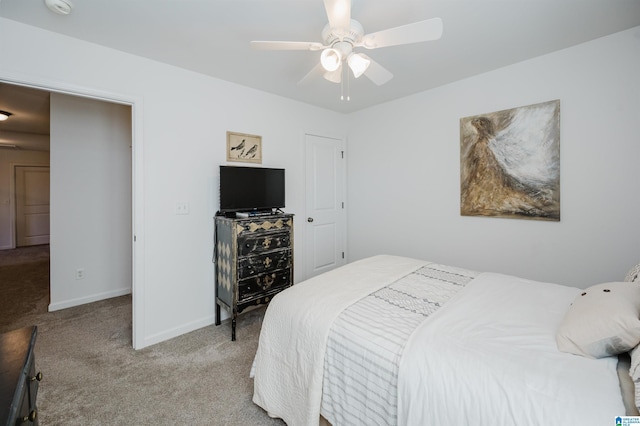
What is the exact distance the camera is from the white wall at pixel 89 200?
327 cm

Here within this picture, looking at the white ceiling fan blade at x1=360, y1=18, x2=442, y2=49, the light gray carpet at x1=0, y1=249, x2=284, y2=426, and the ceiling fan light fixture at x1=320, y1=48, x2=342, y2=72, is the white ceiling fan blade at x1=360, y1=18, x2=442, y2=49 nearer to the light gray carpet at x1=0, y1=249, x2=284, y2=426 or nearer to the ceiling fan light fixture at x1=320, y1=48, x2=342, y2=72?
the ceiling fan light fixture at x1=320, y1=48, x2=342, y2=72

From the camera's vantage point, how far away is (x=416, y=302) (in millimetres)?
1550

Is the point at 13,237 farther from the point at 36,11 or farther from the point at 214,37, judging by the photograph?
the point at 214,37

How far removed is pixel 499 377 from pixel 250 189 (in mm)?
2504

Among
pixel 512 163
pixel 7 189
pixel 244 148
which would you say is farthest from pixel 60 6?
pixel 7 189

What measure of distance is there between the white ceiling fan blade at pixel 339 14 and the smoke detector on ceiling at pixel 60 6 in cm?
162

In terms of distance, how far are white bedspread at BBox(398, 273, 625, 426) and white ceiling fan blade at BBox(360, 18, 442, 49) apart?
146cm

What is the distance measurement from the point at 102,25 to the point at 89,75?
1.42 ft

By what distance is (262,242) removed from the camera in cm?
268

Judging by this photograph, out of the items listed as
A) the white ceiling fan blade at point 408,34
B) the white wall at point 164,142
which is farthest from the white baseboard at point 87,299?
the white ceiling fan blade at point 408,34

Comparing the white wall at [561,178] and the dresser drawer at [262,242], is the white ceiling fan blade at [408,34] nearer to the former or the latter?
the white wall at [561,178]

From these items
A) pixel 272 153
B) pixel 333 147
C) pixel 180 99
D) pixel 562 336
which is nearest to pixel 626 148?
pixel 562 336

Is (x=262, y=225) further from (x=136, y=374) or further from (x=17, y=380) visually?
(x=17, y=380)

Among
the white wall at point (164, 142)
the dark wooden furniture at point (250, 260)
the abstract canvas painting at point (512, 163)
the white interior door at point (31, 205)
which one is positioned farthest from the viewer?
the white interior door at point (31, 205)
